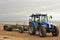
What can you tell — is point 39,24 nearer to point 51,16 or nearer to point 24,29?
point 51,16

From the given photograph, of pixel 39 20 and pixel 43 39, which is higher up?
pixel 39 20

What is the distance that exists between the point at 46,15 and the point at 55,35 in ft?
8.41

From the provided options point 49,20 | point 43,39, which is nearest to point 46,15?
point 49,20

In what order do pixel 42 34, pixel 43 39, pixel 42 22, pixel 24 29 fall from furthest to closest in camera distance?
pixel 24 29 → pixel 42 22 → pixel 42 34 → pixel 43 39

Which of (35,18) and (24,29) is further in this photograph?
(24,29)

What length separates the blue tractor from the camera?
24478 mm

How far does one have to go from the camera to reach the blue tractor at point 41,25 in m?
24.5

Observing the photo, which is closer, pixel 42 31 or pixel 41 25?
pixel 42 31

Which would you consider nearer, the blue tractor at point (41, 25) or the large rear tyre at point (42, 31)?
the large rear tyre at point (42, 31)

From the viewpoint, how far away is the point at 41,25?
24.9 meters

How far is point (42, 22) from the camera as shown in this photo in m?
25.5

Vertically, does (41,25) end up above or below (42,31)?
above

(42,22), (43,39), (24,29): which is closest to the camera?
(43,39)

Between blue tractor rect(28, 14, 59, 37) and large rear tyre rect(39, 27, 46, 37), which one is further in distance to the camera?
blue tractor rect(28, 14, 59, 37)
